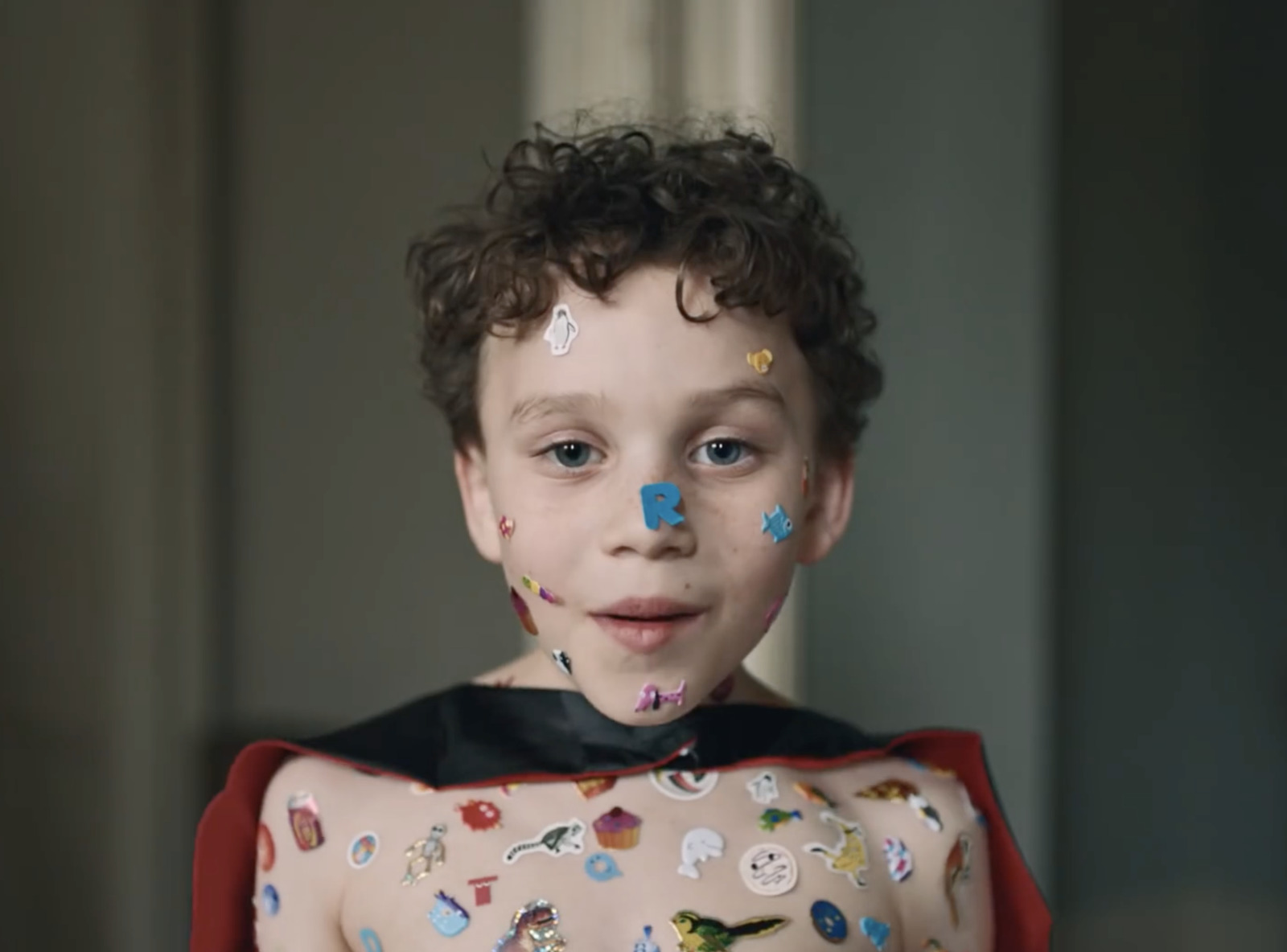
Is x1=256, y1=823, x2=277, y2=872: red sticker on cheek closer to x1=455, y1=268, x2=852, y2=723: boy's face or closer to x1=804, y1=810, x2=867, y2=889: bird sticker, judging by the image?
x1=455, y1=268, x2=852, y2=723: boy's face

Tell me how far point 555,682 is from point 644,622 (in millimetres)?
139

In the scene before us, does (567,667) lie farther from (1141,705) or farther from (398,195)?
(1141,705)

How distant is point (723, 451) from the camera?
92cm

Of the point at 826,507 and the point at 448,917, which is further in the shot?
the point at 826,507

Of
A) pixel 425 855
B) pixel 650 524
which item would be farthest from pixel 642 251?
pixel 425 855

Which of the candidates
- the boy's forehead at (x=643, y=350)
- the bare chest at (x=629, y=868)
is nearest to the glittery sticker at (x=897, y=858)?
the bare chest at (x=629, y=868)

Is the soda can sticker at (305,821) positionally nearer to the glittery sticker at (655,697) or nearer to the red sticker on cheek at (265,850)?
the red sticker on cheek at (265,850)

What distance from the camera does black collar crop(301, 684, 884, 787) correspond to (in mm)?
967

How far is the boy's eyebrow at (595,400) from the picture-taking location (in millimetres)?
891

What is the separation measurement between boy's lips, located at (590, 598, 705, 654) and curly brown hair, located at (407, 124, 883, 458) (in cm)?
17

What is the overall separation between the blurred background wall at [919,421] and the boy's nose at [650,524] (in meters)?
0.74

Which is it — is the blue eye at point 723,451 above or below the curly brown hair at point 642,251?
below

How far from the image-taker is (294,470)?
1.58 metres

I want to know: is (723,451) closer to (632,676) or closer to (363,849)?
(632,676)
